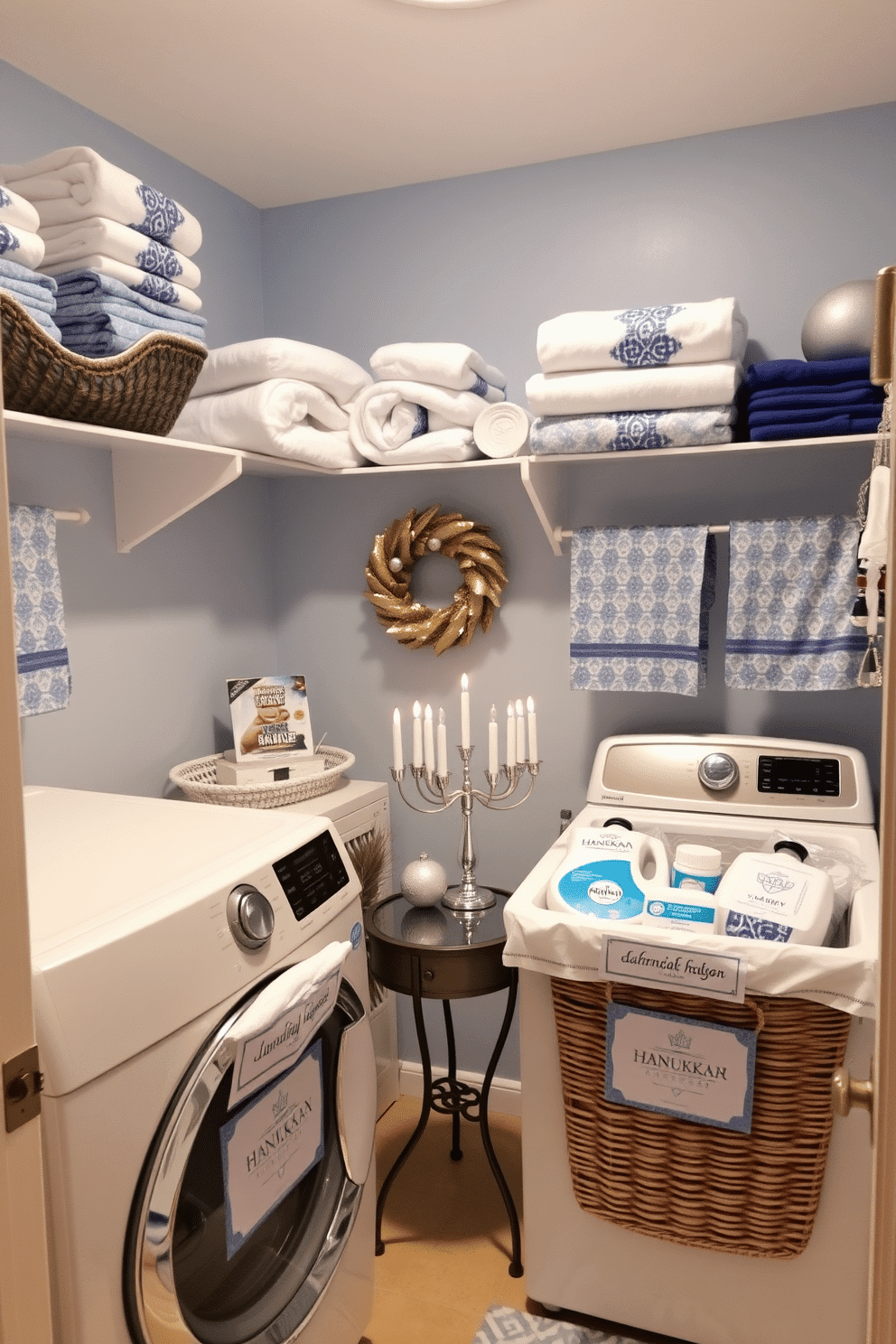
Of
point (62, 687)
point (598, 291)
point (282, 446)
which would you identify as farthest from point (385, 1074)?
point (598, 291)

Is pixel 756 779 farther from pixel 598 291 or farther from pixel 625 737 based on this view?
pixel 598 291

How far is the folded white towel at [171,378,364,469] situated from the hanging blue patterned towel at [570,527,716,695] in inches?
24.0

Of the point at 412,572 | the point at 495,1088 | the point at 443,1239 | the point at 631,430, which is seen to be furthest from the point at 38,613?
the point at 495,1088

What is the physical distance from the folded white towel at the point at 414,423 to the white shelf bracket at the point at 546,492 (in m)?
0.16

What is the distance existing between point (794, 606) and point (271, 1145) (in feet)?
4.41

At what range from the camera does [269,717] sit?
2213mm

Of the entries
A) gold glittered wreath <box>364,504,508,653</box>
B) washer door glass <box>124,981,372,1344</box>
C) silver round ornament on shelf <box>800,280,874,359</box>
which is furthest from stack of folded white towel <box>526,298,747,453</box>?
washer door glass <box>124,981,372,1344</box>

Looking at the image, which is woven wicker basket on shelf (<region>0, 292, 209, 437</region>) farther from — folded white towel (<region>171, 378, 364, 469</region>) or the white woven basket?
the white woven basket

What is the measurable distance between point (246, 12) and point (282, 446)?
734 millimetres

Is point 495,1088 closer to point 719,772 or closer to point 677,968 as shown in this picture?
point 719,772

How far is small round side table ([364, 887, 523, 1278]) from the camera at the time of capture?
184cm

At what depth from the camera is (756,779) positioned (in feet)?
6.51

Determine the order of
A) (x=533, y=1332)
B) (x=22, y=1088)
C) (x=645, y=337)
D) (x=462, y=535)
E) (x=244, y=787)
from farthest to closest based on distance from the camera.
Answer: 1. (x=462, y=535)
2. (x=244, y=787)
3. (x=645, y=337)
4. (x=533, y=1332)
5. (x=22, y=1088)

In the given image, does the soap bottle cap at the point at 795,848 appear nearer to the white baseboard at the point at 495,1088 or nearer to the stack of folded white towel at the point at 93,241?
the white baseboard at the point at 495,1088
